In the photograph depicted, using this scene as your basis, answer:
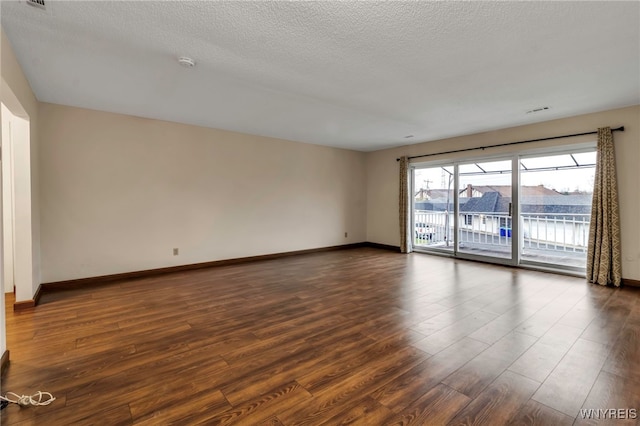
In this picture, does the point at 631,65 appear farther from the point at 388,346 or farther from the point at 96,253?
the point at 96,253

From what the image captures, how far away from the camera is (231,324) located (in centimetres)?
280

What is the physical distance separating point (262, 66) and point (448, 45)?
5.50ft

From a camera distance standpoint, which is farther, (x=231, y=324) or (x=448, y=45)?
(x=231, y=324)

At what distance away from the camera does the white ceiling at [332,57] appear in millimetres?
2049

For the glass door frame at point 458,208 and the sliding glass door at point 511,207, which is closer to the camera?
the sliding glass door at point 511,207

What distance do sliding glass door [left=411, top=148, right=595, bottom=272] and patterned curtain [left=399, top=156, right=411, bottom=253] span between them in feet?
1.00

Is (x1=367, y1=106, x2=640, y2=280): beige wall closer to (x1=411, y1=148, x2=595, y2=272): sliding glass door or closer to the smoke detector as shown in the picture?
(x1=411, y1=148, x2=595, y2=272): sliding glass door

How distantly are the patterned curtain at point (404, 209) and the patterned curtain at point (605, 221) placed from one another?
310 cm

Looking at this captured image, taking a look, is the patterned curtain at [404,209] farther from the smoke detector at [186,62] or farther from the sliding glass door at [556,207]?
the smoke detector at [186,62]

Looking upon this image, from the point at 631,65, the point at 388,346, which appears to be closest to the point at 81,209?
the point at 388,346

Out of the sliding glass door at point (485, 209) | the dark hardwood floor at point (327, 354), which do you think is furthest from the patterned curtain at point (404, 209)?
the dark hardwood floor at point (327, 354)

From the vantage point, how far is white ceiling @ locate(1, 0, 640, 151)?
80.7 inches

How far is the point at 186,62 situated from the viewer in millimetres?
2736

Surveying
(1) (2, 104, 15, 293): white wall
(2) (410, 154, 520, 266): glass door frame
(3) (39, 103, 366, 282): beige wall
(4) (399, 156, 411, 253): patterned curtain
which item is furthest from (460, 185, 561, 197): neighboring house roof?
A: (1) (2, 104, 15, 293): white wall
